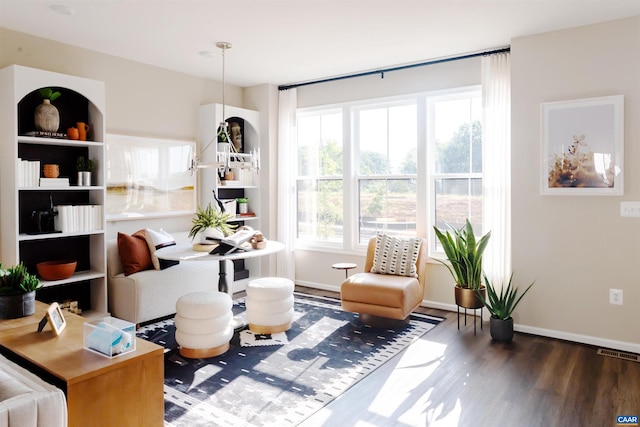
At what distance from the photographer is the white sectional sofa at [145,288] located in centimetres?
411

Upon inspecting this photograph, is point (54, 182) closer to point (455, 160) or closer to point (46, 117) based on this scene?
point (46, 117)

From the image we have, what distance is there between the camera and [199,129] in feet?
17.6

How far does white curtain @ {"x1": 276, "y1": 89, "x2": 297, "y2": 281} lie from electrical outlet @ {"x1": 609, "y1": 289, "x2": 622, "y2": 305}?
3.46 meters

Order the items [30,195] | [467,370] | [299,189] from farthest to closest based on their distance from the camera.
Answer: [299,189] → [30,195] → [467,370]

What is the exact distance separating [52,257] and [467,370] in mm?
3694

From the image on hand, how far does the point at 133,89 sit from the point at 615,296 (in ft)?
16.0

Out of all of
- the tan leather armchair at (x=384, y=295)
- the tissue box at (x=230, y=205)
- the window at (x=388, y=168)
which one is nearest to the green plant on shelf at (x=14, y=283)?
the tan leather armchair at (x=384, y=295)

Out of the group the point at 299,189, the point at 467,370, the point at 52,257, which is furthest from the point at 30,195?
the point at 467,370

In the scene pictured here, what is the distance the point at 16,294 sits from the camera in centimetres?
233

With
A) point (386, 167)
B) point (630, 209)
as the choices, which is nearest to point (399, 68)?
point (386, 167)

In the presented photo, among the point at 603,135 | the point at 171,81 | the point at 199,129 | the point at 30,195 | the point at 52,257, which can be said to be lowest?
the point at 52,257

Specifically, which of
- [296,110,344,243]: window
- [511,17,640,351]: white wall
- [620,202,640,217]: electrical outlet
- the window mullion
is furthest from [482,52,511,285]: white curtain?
[296,110,344,243]: window

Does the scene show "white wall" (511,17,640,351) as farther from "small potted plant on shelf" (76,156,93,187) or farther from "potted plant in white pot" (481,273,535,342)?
"small potted plant on shelf" (76,156,93,187)

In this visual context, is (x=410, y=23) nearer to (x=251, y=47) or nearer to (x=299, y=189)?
(x=251, y=47)
